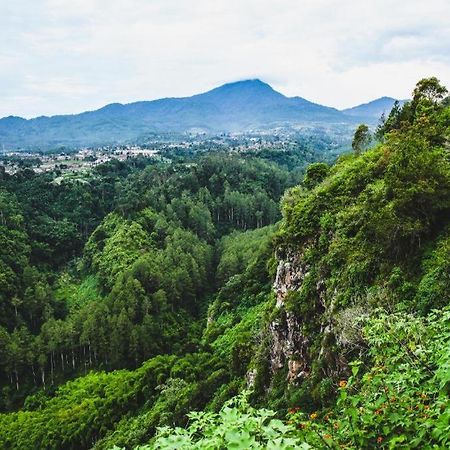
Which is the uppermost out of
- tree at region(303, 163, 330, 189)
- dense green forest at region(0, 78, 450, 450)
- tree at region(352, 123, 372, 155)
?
tree at region(352, 123, 372, 155)

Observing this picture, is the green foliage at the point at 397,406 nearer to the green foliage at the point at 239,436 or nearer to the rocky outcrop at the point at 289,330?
the green foliage at the point at 239,436

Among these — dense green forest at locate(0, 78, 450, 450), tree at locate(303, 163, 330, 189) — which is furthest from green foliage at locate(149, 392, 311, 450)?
tree at locate(303, 163, 330, 189)

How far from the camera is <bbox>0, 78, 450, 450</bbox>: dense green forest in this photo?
575cm

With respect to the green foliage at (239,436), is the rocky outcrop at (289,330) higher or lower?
lower

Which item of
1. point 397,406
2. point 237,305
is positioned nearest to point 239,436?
point 397,406

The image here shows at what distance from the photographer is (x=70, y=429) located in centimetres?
3534

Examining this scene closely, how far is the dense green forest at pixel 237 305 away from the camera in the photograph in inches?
226

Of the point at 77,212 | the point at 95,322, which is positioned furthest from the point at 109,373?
the point at 77,212

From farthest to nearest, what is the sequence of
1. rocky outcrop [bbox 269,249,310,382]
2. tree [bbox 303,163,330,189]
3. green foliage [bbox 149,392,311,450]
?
tree [bbox 303,163,330,189], rocky outcrop [bbox 269,249,310,382], green foliage [bbox 149,392,311,450]

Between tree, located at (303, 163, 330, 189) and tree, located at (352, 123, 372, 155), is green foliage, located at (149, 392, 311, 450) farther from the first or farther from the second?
tree, located at (352, 123, 372, 155)

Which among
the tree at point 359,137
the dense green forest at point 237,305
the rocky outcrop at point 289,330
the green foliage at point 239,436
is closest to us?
the green foliage at point 239,436

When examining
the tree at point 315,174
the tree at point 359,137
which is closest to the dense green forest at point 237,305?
the tree at point 315,174

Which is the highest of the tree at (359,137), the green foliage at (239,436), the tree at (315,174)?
the tree at (359,137)

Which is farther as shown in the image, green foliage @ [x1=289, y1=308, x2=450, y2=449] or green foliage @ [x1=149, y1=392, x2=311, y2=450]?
green foliage @ [x1=289, y1=308, x2=450, y2=449]
